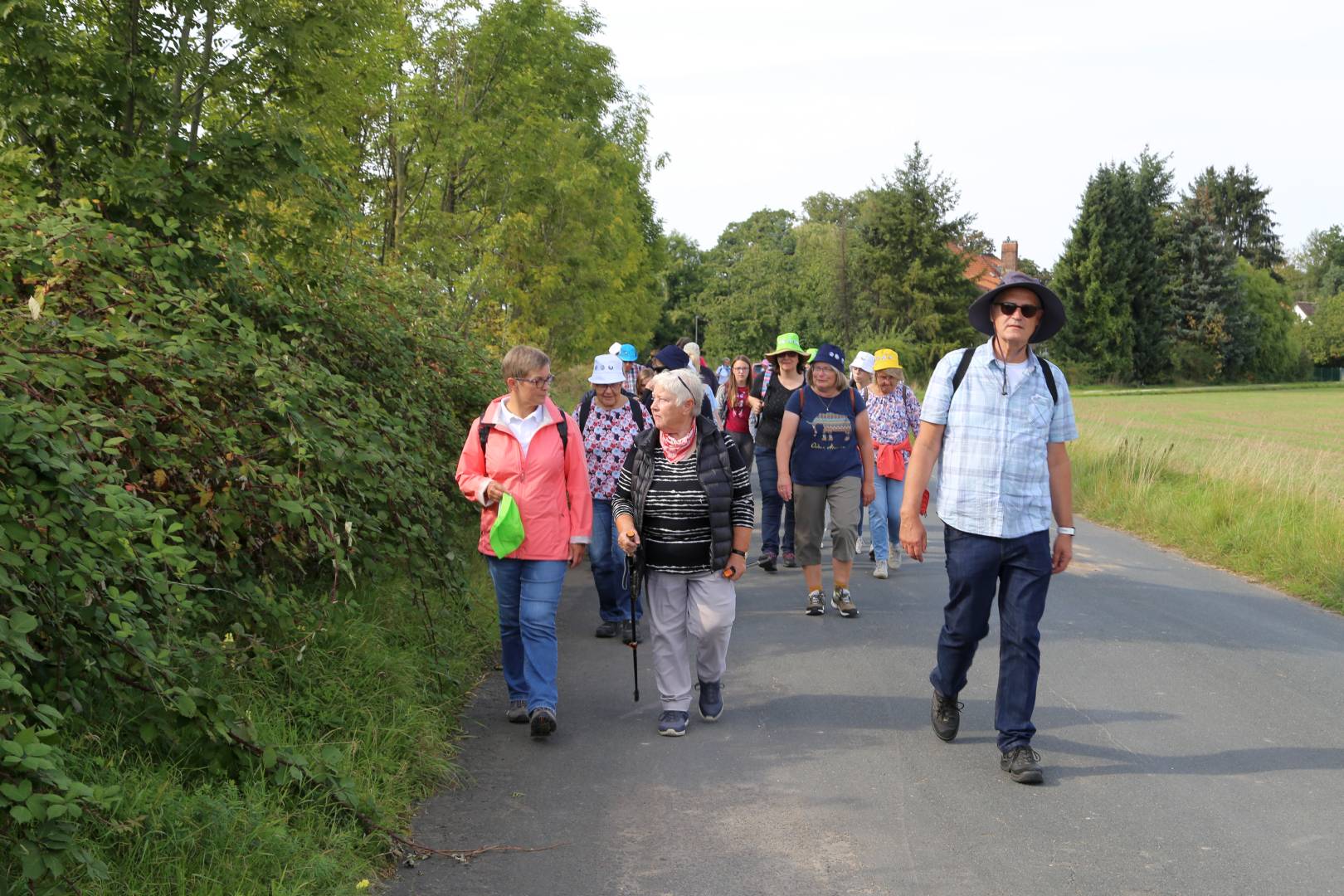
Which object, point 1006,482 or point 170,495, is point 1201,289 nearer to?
point 1006,482

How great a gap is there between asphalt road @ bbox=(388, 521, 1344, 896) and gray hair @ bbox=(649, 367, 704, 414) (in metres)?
1.63

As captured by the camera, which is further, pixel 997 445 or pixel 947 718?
pixel 947 718

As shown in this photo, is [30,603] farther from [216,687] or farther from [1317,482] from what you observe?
[1317,482]

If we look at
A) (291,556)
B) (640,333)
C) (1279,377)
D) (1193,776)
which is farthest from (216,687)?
(1279,377)

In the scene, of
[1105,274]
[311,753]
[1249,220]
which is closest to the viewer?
[311,753]

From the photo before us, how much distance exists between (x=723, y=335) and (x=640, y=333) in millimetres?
32564

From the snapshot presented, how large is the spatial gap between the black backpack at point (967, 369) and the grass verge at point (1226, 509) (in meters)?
4.92

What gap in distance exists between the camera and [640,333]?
51469 millimetres

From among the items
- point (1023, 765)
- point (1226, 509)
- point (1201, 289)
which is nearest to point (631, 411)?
point (1023, 765)

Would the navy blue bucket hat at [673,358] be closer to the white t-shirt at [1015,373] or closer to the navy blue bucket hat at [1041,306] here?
the navy blue bucket hat at [1041,306]

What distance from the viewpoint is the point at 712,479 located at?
6219mm

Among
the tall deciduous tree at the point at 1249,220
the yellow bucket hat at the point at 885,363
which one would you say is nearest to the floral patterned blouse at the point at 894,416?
the yellow bucket hat at the point at 885,363

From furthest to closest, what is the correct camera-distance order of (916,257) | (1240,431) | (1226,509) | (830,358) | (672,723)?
(916,257) < (1240,431) < (1226,509) < (830,358) < (672,723)

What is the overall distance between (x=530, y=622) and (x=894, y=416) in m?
5.66
